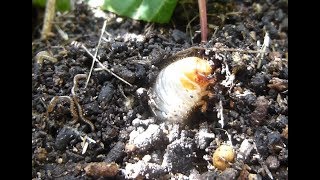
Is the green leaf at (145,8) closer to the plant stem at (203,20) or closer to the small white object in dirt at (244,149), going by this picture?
the plant stem at (203,20)

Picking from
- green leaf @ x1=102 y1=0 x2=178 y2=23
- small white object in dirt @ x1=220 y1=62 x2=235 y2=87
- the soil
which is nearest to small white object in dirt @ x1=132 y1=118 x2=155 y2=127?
the soil

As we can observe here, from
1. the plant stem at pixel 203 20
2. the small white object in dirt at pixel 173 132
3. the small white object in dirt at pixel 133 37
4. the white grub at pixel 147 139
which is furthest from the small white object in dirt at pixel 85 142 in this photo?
the plant stem at pixel 203 20

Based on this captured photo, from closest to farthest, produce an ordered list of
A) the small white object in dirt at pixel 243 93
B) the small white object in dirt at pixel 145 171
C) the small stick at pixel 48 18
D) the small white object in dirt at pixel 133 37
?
1. the small white object in dirt at pixel 145 171
2. the small white object in dirt at pixel 243 93
3. the small white object in dirt at pixel 133 37
4. the small stick at pixel 48 18

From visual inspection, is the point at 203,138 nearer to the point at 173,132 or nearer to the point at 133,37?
the point at 173,132

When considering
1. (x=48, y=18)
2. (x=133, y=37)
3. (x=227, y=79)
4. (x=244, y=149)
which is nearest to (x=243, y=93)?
(x=227, y=79)

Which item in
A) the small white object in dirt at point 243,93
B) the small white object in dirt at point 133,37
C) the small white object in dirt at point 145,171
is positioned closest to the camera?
the small white object in dirt at point 145,171
